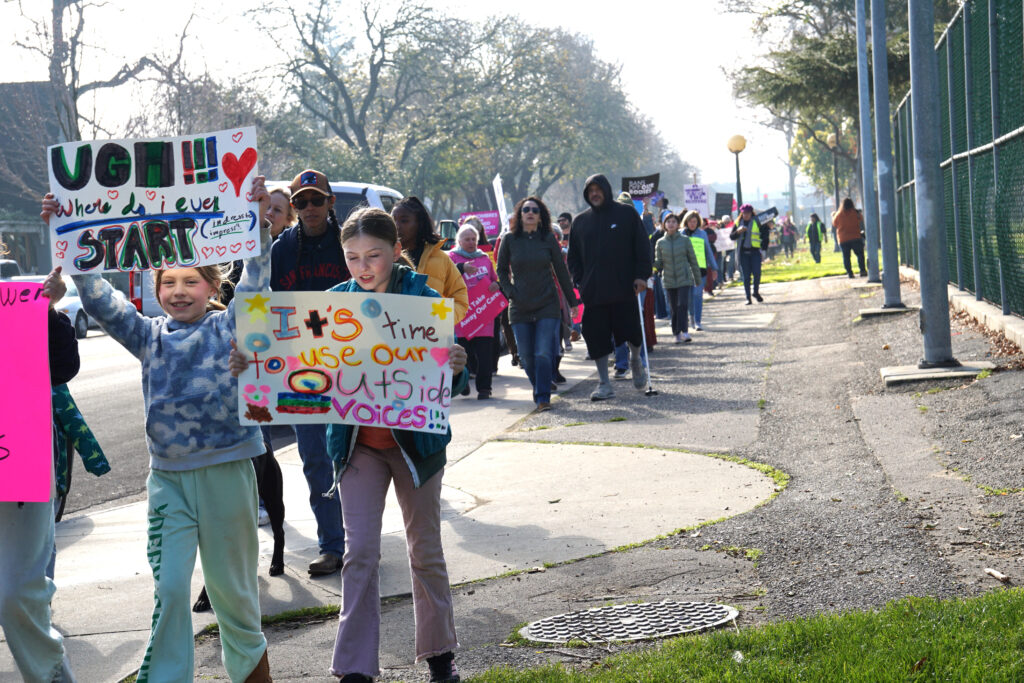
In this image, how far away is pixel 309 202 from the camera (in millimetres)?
6078

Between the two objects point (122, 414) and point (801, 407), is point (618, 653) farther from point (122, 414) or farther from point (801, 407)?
point (122, 414)

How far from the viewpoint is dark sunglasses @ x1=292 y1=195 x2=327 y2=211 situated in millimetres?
6078

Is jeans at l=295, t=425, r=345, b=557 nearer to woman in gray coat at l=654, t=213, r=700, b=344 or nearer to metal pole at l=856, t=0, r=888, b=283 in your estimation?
woman in gray coat at l=654, t=213, r=700, b=344

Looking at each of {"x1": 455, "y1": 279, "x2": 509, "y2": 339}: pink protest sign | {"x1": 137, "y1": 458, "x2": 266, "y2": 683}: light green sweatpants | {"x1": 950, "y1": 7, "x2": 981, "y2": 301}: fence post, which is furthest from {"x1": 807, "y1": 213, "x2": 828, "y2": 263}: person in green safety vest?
{"x1": 137, "y1": 458, "x2": 266, "y2": 683}: light green sweatpants

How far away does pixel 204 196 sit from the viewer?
15.1 ft

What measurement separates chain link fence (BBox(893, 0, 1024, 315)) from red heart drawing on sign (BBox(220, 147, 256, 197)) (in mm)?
7321

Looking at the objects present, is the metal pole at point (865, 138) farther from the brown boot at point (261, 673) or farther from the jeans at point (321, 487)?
the brown boot at point (261, 673)

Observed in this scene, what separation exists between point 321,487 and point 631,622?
2019 millimetres

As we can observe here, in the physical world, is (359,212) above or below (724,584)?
above

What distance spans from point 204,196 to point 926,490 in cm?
395

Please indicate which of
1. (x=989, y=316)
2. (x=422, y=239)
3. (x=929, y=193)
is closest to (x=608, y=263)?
(x=929, y=193)

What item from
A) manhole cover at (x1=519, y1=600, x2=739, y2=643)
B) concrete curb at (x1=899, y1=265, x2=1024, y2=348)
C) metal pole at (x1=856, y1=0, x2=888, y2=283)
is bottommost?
→ manhole cover at (x1=519, y1=600, x2=739, y2=643)

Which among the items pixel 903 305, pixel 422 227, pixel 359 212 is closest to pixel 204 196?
pixel 359 212

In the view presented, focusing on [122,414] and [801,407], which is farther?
[122,414]
